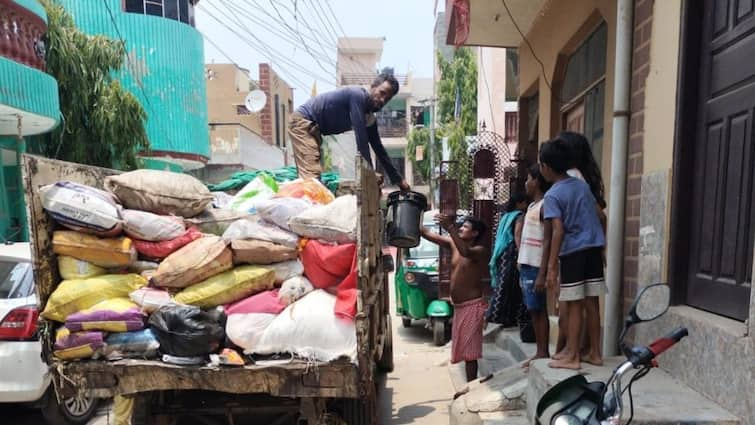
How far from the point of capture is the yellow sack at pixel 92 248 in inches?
101

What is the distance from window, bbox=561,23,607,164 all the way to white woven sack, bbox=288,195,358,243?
2.75 metres

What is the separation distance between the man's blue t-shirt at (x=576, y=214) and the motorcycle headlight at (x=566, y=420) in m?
1.48

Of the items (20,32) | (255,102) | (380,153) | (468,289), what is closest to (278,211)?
(380,153)

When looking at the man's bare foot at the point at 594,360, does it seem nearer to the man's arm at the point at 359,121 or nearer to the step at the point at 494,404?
the step at the point at 494,404

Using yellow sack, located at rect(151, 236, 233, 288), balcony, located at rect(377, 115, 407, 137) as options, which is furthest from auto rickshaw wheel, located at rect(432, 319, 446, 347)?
balcony, located at rect(377, 115, 407, 137)

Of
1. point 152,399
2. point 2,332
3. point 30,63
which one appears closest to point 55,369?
point 152,399

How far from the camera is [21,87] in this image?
6.62 meters

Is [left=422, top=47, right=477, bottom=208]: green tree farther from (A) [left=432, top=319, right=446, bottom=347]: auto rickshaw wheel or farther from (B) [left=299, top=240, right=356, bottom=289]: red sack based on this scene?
(B) [left=299, top=240, right=356, bottom=289]: red sack

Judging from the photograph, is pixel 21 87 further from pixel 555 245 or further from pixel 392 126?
pixel 392 126

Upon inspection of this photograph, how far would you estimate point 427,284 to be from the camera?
252 inches

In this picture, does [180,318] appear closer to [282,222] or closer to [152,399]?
[282,222]

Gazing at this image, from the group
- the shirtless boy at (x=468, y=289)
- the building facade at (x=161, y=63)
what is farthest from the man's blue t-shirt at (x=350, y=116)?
the building facade at (x=161, y=63)

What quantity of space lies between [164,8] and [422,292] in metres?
10.9

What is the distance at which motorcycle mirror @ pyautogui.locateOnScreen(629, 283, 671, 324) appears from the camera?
4.28 ft
